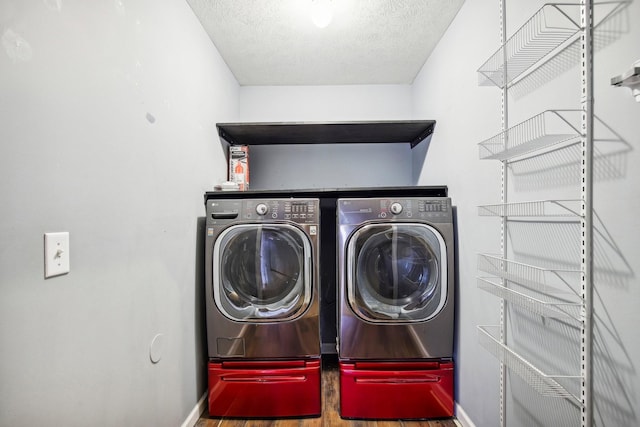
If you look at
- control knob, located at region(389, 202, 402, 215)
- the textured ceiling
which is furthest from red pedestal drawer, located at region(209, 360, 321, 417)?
the textured ceiling

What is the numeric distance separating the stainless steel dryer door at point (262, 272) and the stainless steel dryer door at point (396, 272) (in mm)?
294

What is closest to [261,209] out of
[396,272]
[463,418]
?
[396,272]

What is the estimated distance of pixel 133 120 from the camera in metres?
1.08

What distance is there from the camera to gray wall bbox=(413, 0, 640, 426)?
27.7 inches

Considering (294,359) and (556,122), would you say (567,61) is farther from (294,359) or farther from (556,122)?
(294,359)

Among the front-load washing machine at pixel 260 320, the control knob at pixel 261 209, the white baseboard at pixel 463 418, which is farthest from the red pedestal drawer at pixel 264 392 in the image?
the control knob at pixel 261 209

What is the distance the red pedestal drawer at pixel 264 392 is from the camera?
1592 millimetres

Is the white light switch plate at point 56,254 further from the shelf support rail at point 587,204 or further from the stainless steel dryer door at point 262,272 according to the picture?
the shelf support rail at point 587,204

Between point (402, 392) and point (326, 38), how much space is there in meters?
2.24

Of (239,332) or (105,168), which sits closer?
(105,168)

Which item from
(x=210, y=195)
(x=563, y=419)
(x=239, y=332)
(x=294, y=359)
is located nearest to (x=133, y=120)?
(x=210, y=195)

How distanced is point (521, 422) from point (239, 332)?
1.36 m

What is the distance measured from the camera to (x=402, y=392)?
5.17ft

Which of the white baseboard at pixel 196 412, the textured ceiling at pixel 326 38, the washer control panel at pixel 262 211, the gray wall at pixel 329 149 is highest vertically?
the textured ceiling at pixel 326 38
